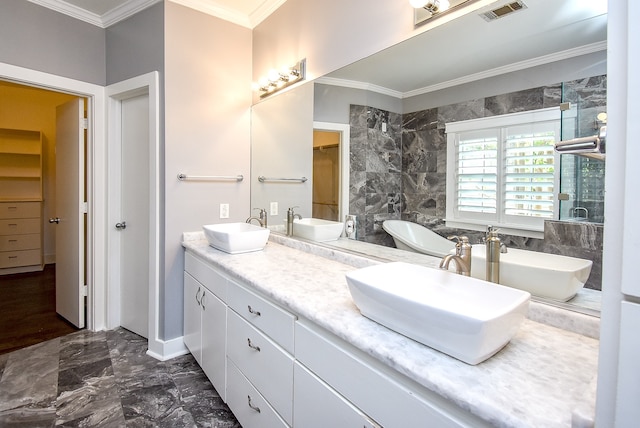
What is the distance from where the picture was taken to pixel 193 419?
5.96ft

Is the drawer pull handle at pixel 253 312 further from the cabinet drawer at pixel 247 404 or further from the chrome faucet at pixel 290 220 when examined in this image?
the chrome faucet at pixel 290 220

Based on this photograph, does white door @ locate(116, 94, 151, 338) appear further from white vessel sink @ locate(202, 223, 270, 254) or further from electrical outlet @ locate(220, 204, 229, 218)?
white vessel sink @ locate(202, 223, 270, 254)

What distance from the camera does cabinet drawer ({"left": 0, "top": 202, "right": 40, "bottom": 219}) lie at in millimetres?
4539

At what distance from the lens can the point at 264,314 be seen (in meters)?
1.38

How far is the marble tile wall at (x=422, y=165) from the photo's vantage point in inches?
40.4

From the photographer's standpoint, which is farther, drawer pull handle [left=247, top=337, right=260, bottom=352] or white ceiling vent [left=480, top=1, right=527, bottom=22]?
drawer pull handle [left=247, top=337, right=260, bottom=352]

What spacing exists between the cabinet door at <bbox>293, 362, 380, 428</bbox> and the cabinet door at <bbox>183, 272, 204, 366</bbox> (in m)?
1.17

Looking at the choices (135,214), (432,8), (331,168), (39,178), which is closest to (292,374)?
(331,168)

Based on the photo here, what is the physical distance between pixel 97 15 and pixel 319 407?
3258mm

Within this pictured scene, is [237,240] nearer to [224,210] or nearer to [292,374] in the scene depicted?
[224,210]

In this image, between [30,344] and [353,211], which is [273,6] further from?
[30,344]

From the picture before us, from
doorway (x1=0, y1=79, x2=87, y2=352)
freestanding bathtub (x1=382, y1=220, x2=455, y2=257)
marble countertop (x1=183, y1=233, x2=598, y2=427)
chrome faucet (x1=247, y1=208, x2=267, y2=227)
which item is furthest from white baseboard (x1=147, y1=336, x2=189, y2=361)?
doorway (x1=0, y1=79, x2=87, y2=352)

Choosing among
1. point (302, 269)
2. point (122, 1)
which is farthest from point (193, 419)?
point (122, 1)

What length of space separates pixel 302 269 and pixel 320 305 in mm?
551
